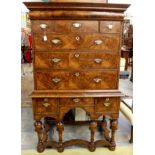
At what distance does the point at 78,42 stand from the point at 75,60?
6.4 inches

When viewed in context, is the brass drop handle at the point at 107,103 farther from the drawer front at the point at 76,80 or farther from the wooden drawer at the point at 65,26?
the wooden drawer at the point at 65,26

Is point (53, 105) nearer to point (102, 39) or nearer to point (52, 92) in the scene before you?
point (52, 92)

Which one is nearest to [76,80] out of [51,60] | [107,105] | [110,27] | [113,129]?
[51,60]

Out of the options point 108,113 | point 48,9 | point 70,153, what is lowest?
point 70,153

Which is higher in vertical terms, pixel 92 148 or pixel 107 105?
pixel 107 105

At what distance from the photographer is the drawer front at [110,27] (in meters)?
1.80

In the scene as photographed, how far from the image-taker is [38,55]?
1.81 m

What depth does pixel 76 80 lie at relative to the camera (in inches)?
74.3

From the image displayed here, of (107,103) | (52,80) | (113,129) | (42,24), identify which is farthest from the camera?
(113,129)

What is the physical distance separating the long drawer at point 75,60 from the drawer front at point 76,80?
0.06 meters

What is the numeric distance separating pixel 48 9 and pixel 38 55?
0.41m

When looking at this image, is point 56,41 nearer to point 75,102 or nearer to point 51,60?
point 51,60
